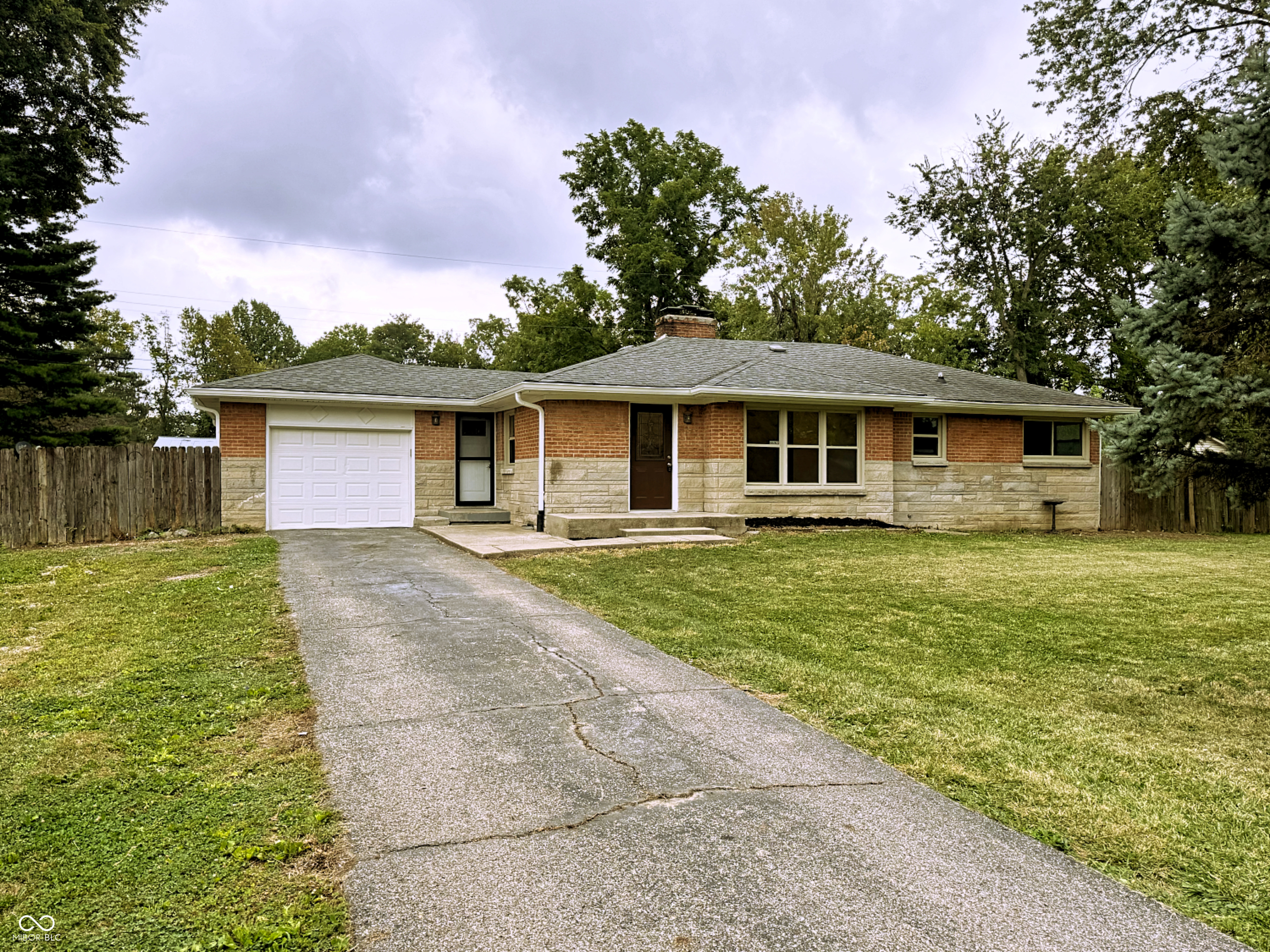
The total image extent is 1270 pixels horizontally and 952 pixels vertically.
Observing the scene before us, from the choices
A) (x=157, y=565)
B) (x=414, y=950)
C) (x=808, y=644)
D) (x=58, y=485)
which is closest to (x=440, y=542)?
(x=157, y=565)

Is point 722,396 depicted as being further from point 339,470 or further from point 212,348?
point 212,348

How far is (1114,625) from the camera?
6578 mm

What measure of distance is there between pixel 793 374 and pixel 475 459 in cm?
721

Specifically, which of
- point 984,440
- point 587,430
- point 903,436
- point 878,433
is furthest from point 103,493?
point 984,440

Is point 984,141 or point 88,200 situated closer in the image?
point 88,200

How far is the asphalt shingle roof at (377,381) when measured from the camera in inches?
575

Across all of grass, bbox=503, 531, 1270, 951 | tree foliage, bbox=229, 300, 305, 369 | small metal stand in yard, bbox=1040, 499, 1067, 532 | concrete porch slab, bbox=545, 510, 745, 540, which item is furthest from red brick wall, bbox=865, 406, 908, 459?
tree foliage, bbox=229, 300, 305, 369

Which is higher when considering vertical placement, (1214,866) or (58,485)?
(58,485)

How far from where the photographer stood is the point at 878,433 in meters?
14.8

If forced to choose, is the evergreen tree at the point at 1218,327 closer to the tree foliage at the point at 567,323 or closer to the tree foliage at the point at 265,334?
the tree foliage at the point at 567,323

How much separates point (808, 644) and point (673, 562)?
452cm

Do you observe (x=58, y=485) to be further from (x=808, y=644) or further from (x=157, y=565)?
(x=808, y=644)

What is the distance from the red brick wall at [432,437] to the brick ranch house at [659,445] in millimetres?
33

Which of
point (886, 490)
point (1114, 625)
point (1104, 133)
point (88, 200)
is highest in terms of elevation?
point (88, 200)
